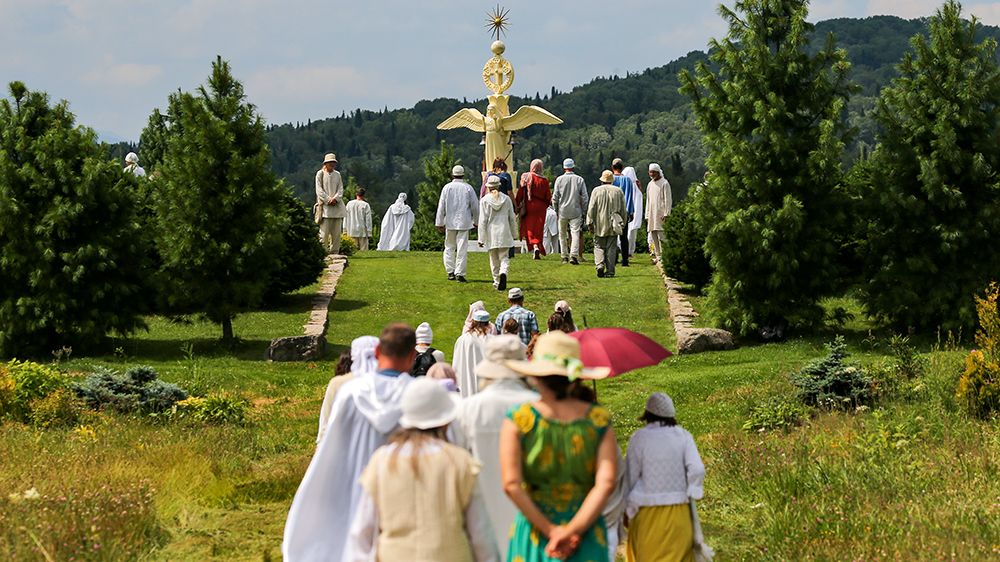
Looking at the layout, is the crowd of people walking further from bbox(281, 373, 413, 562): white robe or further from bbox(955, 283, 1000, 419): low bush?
bbox(955, 283, 1000, 419): low bush

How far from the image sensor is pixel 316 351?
17.6 meters

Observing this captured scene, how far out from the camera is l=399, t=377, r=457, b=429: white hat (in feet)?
19.0

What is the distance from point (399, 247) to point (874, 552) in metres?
31.3

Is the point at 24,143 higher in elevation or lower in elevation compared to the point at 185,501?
higher

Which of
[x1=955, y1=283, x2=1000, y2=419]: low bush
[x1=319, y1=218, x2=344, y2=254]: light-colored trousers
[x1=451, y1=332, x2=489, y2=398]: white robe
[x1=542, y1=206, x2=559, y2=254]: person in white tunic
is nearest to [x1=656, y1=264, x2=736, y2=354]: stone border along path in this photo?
[x1=955, y1=283, x2=1000, y2=419]: low bush

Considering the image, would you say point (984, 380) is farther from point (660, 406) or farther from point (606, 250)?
point (606, 250)

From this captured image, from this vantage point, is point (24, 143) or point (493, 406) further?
point (24, 143)

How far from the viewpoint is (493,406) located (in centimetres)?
680

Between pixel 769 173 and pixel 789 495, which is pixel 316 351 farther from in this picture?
pixel 789 495

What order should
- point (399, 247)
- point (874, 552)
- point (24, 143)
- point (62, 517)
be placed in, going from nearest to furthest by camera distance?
point (874, 552), point (62, 517), point (24, 143), point (399, 247)

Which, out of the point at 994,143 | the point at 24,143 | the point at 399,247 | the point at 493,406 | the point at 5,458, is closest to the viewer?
the point at 493,406

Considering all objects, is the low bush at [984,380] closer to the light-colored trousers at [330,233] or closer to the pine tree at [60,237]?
the pine tree at [60,237]

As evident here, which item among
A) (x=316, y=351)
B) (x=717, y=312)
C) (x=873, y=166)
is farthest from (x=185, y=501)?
(x=873, y=166)

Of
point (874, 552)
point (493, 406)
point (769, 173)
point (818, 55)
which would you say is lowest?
point (874, 552)
